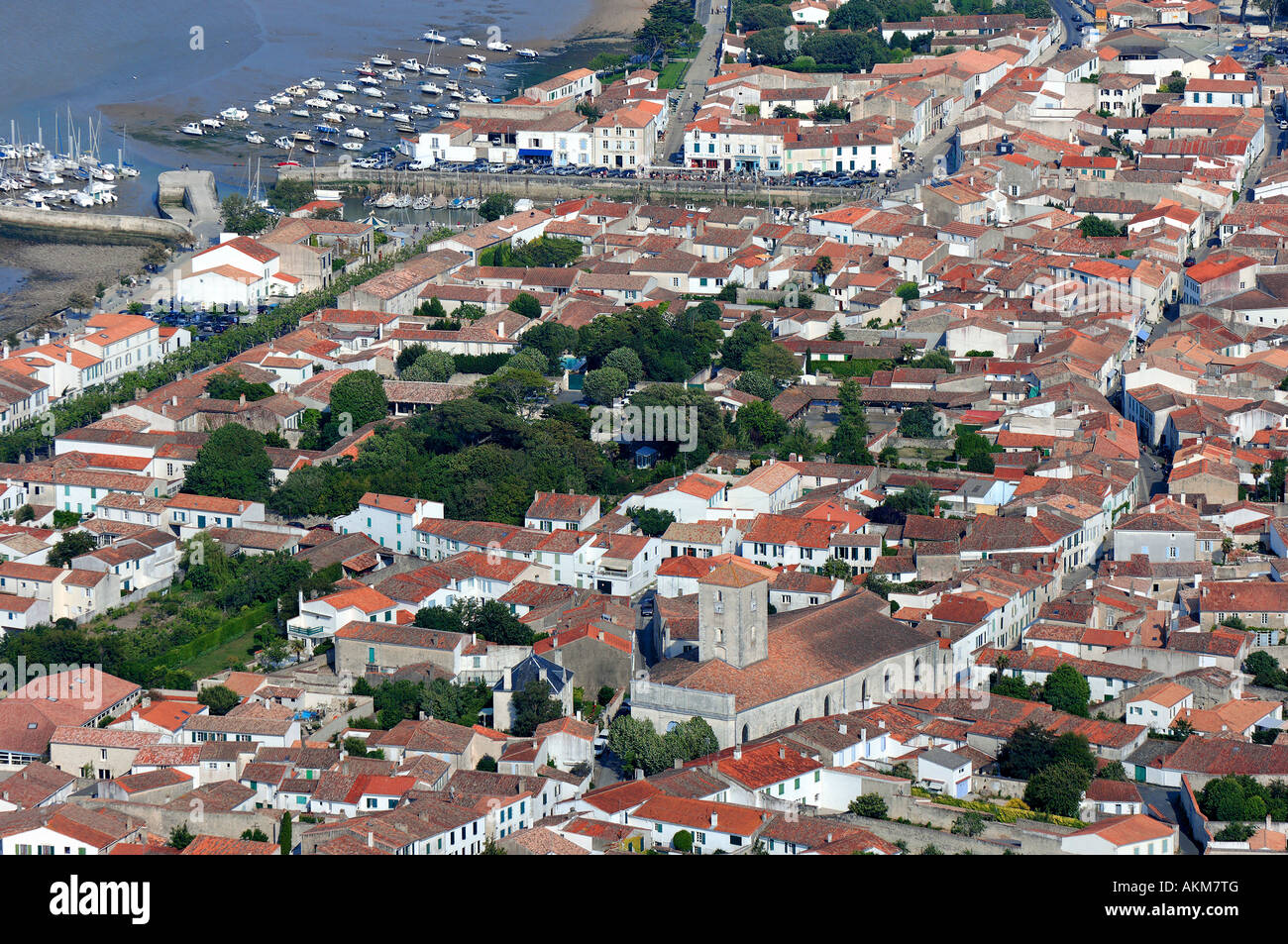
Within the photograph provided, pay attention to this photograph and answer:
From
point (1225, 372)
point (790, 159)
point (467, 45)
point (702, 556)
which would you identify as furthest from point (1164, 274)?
point (467, 45)

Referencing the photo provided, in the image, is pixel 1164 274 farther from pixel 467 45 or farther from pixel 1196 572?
pixel 467 45

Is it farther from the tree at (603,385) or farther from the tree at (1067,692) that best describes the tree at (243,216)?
the tree at (1067,692)

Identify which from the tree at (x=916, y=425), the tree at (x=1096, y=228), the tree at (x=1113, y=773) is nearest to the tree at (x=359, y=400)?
the tree at (x=916, y=425)

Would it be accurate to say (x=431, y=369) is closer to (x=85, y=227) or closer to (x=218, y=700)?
(x=218, y=700)

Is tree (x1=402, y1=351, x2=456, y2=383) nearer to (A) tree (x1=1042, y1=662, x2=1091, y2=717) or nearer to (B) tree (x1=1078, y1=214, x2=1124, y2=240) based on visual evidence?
(B) tree (x1=1078, y1=214, x2=1124, y2=240)

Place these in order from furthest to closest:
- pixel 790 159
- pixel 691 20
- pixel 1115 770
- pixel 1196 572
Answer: pixel 691 20 → pixel 790 159 → pixel 1196 572 → pixel 1115 770

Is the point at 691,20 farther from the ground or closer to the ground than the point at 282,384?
farther from the ground
